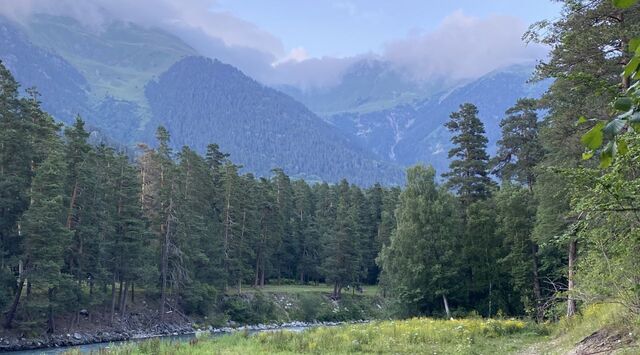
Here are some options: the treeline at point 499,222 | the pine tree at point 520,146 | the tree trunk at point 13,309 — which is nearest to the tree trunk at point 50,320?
the tree trunk at point 13,309

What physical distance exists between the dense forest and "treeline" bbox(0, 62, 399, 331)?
16 cm

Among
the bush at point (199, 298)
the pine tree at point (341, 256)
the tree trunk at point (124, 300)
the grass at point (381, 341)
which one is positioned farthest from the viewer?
the pine tree at point (341, 256)

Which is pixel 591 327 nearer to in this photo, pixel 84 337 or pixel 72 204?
pixel 84 337

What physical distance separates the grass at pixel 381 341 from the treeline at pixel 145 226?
821 inches

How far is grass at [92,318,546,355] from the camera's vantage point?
18.3 m

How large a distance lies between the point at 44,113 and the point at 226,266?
26.8 m

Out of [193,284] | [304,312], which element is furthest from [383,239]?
[193,284]

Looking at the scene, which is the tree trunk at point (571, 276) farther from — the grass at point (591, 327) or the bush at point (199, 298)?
the bush at point (199, 298)

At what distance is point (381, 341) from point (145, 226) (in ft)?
121

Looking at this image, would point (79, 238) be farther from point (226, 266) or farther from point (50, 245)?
point (226, 266)

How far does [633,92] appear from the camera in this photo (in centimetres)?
226

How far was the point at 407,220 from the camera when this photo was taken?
134ft

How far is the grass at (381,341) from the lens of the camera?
18.3 metres

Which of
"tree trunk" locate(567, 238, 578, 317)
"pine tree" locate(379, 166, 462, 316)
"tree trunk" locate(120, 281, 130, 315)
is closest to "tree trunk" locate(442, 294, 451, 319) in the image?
"pine tree" locate(379, 166, 462, 316)
